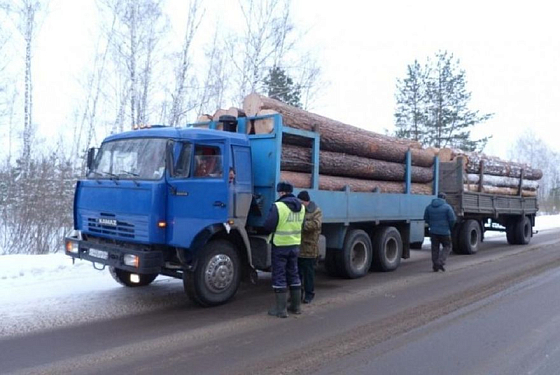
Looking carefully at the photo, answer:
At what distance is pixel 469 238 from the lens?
1392 cm

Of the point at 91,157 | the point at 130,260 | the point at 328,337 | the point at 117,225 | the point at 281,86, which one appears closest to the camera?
the point at 328,337

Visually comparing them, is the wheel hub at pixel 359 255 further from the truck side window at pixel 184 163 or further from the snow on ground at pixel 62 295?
the truck side window at pixel 184 163

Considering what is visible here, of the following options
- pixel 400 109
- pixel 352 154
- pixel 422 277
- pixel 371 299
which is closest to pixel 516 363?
pixel 371 299

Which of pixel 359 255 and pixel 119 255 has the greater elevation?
pixel 119 255

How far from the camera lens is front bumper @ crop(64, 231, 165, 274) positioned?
6.43m

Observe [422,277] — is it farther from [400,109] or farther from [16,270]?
[400,109]

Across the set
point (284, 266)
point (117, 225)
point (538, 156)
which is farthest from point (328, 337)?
point (538, 156)

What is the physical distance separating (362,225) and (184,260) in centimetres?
466

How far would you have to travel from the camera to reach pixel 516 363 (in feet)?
15.9

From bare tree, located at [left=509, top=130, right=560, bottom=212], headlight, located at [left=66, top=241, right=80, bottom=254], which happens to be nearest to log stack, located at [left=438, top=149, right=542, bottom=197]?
headlight, located at [left=66, top=241, right=80, bottom=254]

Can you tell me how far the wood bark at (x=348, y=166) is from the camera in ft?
27.3

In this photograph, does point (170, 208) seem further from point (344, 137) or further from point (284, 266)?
point (344, 137)

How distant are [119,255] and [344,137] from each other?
16.1 ft

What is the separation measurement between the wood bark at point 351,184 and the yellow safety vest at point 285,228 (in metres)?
1.35
